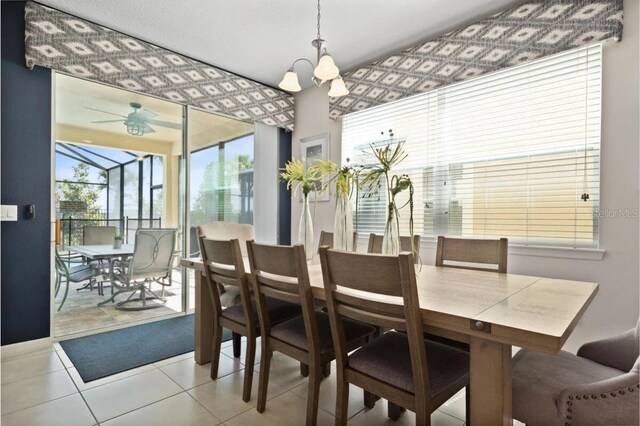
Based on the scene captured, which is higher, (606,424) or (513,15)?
(513,15)

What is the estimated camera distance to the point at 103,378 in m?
2.10

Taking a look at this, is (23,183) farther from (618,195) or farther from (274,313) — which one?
(618,195)

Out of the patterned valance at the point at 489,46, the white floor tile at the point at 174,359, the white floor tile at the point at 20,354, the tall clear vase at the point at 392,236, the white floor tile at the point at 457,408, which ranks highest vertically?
the patterned valance at the point at 489,46

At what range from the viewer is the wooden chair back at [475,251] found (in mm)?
1930

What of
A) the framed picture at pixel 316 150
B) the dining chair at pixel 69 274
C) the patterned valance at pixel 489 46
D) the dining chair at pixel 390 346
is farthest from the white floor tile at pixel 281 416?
the patterned valance at pixel 489 46

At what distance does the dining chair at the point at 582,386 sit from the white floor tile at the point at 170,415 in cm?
144

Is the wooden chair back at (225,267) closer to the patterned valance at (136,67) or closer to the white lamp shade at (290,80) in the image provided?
the white lamp shade at (290,80)

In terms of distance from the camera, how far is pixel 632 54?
6.66 feet

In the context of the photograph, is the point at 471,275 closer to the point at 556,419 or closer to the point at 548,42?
the point at 556,419

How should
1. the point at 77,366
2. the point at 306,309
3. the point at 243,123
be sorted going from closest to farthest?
1. the point at 306,309
2. the point at 77,366
3. the point at 243,123

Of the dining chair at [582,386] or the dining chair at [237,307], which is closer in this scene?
the dining chair at [582,386]

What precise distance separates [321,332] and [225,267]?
0.71 metres

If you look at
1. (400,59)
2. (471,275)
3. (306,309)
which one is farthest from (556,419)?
(400,59)

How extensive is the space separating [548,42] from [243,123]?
308 cm
